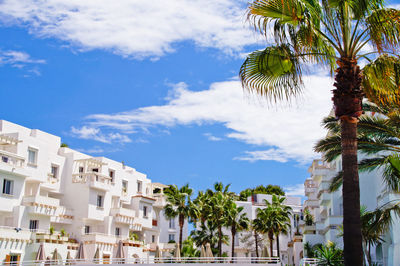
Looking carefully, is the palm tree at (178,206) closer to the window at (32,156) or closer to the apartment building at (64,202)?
the apartment building at (64,202)

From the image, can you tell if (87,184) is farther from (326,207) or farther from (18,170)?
(326,207)

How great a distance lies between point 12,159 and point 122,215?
15.8 m

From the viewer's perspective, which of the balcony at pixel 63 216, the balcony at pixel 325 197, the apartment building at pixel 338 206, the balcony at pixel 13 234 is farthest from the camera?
the balcony at pixel 325 197

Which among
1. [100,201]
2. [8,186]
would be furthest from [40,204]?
[100,201]

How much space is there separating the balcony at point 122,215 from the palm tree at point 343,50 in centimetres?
4266

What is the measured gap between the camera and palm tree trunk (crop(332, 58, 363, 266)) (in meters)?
13.2

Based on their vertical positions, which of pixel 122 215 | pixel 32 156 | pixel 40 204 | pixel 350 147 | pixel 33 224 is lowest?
pixel 33 224

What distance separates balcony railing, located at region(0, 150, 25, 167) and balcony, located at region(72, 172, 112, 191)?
29.1ft

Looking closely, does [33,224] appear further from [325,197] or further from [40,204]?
[325,197]

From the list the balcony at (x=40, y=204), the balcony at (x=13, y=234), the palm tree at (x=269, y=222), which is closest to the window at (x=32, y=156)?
the balcony at (x=40, y=204)

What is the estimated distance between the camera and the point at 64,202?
5353cm

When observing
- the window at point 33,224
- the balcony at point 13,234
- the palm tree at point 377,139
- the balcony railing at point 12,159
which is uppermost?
the balcony railing at point 12,159

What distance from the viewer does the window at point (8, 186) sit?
4369cm

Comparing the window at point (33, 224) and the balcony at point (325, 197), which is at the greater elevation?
the balcony at point (325, 197)
